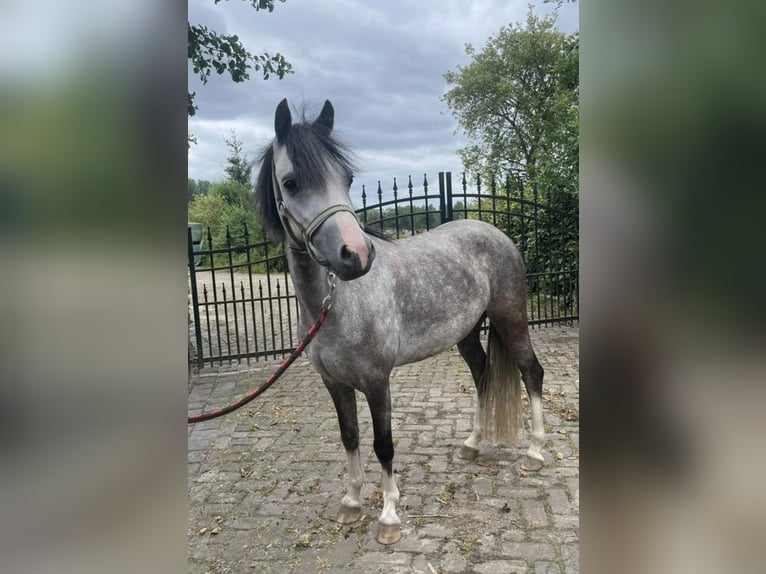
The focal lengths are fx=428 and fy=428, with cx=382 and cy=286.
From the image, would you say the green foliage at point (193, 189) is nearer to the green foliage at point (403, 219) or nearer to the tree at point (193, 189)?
the tree at point (193, 189)

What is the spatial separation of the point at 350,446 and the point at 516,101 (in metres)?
10.1

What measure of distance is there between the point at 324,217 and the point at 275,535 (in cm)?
208

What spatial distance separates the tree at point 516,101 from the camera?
8.59 meters

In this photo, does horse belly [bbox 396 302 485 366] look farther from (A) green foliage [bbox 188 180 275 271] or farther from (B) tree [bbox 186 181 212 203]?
(A) green foliage [bbox 188 180 275 271]

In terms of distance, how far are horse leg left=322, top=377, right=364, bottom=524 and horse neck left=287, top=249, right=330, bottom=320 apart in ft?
2.23

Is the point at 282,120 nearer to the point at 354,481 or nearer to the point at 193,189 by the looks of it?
the point at 193,189

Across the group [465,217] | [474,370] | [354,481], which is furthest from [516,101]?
[354,481]

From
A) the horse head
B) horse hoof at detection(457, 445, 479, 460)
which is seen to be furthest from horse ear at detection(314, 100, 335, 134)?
horse hoof at detection(457, 445, 479, 460)

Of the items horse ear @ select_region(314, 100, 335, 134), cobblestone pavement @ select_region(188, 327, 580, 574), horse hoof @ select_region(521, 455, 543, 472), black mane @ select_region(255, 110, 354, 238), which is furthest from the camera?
horse hoof @ select_region(521, 455, 543, 472)

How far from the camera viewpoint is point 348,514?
2.78 metres

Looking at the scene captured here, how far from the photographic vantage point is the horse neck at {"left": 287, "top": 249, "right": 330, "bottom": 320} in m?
2.27

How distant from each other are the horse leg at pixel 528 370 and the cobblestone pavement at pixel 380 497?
0.44 feet
